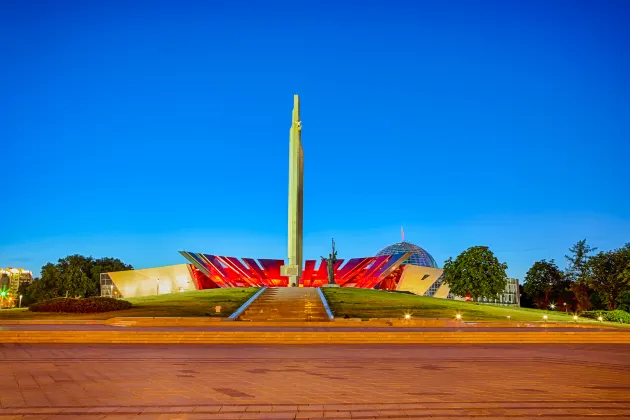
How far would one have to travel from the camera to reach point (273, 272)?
57.7 meters

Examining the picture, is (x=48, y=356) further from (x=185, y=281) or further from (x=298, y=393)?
(x=185, y=281)

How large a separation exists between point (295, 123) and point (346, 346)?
36833 millimetres

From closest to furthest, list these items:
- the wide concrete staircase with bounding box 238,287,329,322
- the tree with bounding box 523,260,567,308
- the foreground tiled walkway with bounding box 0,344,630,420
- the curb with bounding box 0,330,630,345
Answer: the foreground tiled walkway with bounding box 0,344,630,420 → the curb with bounding box 0,330,630,345 → the wide concrete staircase with bounding box 238,287,329,322 → the tree with bounding box 523,260,567,308

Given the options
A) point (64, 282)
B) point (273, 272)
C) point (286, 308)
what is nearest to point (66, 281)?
point (64, 282)

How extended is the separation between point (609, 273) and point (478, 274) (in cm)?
1170

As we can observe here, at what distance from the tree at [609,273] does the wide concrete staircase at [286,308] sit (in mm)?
24657

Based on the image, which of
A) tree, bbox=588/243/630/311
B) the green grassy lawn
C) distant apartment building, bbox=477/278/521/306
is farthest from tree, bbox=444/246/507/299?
distant apartment building, bbox=477/278/521/306

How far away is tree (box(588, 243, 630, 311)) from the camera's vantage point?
4122 centimetres

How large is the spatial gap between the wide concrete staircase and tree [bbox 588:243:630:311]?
2466cm

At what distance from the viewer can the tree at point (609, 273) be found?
41.2 meters

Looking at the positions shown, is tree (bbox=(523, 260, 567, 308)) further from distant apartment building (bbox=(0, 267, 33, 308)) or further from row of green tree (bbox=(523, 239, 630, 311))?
distant apartment building (bbox=(0, 267, 33, 308))

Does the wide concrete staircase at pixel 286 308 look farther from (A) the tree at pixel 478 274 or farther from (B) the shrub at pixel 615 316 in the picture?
(B) the shrub at pixel 615 316

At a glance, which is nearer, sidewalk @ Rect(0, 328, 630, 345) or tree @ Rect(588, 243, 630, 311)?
sidewalk @ Rect(0, 328, 630, 345)

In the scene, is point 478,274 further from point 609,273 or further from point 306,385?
point 306,385
